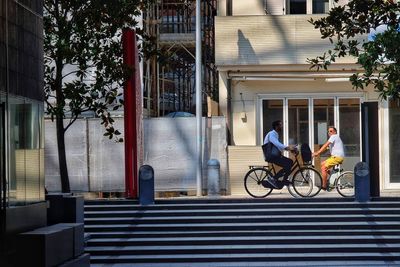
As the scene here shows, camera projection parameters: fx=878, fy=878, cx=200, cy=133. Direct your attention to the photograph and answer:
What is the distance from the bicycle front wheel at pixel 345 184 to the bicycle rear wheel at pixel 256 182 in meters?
1.92

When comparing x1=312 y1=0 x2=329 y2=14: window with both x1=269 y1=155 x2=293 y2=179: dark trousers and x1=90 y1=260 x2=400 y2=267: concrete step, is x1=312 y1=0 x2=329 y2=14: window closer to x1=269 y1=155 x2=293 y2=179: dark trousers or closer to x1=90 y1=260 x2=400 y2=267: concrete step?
x1=269 y1=155 x2=293 y2=179: dark trousers

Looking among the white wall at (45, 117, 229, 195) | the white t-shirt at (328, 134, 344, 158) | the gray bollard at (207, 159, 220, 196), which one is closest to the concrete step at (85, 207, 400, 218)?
the white t-shirt at (328, 134, 344, 158)

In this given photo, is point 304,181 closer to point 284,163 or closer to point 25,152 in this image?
point 284,163

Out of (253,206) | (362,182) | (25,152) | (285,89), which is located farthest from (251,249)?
(285,89)

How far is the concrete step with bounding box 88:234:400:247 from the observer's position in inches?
655

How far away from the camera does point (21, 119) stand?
12.0 meters

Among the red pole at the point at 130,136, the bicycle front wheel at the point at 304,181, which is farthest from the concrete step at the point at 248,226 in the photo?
the bicycle front wheel at the point at 304,181

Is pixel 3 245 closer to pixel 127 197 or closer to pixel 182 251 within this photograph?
pixel 182 251

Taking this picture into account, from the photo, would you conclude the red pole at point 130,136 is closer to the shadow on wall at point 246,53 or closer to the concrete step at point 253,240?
the concrete step at point 253,240

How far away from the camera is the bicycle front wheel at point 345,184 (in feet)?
69.7

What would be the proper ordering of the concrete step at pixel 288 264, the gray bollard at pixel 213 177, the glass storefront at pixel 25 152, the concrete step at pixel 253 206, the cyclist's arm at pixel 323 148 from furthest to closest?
the gray bollard at pixel 213 177 < the cyclist's arm at pixel 323 148 < the concrete step at pixel 253 206 < the concrete step at pixel 288 264 < the glass storefront at pixel 25 152

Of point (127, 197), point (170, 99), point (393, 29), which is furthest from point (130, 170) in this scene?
point (170, 99)

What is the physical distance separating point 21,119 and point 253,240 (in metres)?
6.27

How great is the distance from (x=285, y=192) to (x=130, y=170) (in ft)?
15.8
